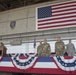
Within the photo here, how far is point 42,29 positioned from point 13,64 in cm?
403

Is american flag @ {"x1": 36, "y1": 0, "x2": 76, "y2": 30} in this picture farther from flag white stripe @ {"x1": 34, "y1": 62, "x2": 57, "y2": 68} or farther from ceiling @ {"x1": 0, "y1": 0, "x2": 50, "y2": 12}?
flag white stripe @ {"x1": 34, "y1": 62, "x2": 57, "y2": 68}

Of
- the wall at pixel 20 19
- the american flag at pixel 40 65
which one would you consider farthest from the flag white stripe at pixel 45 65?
the wall at pixel 20 19

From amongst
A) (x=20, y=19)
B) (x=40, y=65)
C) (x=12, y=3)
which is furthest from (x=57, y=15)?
(x=40, y=65)

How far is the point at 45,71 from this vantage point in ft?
21.6

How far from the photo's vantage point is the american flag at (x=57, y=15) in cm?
1015

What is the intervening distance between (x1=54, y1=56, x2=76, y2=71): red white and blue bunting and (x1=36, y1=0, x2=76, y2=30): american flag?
394cm

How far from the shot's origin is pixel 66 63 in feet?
20.5

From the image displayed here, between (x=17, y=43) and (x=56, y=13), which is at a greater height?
(x=56, y=13)

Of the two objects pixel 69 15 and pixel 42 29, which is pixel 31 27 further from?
pixel 69 15

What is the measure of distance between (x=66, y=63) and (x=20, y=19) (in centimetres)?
704

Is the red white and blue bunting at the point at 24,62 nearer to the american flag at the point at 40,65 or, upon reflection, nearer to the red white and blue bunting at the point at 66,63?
the american flag at the point at 40,65

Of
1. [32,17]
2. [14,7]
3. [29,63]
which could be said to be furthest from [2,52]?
[14,7]

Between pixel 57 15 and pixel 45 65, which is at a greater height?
pixel 57 15

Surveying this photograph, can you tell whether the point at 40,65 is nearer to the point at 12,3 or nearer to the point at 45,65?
the point at 45,65
